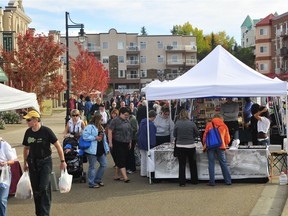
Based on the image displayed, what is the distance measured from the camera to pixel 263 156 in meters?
10.9

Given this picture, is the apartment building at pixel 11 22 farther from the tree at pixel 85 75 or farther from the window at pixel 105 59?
the window at pixel 105 59

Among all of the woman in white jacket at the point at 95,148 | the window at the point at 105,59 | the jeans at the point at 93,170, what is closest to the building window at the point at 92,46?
the window at the point at 105,59

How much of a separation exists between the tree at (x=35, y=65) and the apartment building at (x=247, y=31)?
106 metres

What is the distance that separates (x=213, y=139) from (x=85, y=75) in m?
45.9

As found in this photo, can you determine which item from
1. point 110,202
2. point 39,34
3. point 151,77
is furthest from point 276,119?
point 151,77

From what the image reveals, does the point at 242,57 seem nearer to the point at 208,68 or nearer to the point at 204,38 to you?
the point at 204,38

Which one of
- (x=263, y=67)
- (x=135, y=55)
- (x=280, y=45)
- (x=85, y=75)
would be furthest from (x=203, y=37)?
(x=85, y=75)

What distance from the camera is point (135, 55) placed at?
93.2 metres

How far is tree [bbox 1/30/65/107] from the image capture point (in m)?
32.8

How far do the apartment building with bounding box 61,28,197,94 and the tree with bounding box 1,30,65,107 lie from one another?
57827 millimetres

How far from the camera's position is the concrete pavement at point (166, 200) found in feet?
27.0

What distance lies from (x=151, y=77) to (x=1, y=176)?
87.3 metres

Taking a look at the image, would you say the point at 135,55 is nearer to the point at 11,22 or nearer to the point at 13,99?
the point at 11,22

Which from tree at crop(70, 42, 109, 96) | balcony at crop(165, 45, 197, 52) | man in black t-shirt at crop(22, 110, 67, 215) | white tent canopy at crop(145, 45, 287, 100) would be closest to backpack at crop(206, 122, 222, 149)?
white tent canopy at crop(145, 45, 287, 100)
